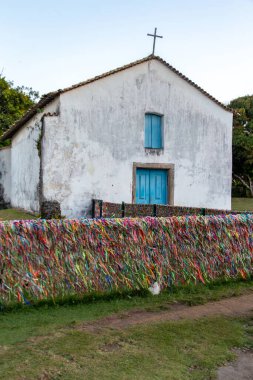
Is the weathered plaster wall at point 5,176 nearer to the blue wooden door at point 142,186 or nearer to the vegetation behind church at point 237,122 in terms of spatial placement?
the vegetation behind church at point 237,122

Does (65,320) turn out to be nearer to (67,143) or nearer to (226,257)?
(226,257)

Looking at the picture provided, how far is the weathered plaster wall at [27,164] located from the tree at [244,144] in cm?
1637

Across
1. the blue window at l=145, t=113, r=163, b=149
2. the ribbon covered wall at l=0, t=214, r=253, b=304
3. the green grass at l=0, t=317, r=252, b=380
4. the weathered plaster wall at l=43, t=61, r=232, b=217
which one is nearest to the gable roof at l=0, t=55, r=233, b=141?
the weathered plaster wall at l=43, t=61, r=232, b=217

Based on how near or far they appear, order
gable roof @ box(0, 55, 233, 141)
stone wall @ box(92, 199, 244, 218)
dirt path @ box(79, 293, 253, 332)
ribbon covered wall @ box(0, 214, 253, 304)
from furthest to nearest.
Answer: gable roof @ box(0, 55, 233, 141) < stone wall @ box(92, 199, 244, 218) < ribbon covered wall @ box(0, 214, 253, 304) < dirt path @ box(79, 293, 253, 332)

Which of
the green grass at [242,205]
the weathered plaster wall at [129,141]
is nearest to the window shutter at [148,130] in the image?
the weathered plaster wall at [129,141]

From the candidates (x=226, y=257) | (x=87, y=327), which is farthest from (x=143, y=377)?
(x=226, y=257)

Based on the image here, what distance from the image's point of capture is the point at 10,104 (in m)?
28.5

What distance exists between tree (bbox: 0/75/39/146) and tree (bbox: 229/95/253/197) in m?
15.2

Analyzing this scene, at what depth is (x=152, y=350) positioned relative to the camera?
4.40 meters

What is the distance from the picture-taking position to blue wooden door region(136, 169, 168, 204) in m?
16.4

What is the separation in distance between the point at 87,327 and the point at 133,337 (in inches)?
25.4

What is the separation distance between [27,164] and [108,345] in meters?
14.9

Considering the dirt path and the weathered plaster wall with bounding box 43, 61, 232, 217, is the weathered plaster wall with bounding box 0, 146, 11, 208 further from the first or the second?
the dirt path

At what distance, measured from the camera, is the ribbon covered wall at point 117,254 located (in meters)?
5.71
